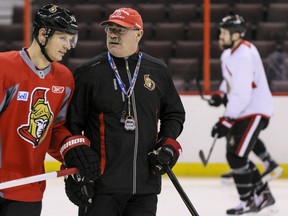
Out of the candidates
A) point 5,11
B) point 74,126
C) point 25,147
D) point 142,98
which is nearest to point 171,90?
point 142,98

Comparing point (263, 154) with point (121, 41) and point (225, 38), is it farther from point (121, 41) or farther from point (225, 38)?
point (121, 41)

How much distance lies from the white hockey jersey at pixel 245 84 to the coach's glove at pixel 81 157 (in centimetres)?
296

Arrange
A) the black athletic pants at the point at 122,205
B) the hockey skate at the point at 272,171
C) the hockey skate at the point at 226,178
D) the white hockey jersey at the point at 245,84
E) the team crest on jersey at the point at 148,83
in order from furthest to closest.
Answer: the hockey skate at the point at 226,178
the hockey skate at the point at 272,171
the white hockey jersey at the point at 245,84
the team crest on jersey at the point at 148,83
the black athletic pants at the point at 122,205

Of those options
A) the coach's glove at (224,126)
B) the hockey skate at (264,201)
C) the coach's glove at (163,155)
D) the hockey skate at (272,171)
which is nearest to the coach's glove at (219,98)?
the hockey skate at (272,171)

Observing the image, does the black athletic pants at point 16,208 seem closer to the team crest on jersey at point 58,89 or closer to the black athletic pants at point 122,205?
the black athletic pants at point 122,205

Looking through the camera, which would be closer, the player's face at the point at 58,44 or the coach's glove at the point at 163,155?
the player's face at the point at 58,44

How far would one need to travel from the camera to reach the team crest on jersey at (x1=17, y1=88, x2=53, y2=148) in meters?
3.36

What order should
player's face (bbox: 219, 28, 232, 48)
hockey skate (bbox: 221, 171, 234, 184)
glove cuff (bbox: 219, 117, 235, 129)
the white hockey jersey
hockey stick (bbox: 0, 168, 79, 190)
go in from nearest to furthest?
1. hockey stick (bbox: 0, 168, 79, 190)
2. the white hockey jersey
3. glove cuff (bbox: 219, 117, 235, 129)
4. player's face (bbox: 219, 28, 232, 48)
5. hockey skate (bbox: 221, 171, 234, 184)

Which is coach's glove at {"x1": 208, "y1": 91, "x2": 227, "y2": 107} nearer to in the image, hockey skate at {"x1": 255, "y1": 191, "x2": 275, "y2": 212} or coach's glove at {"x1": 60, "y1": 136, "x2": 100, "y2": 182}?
hockey skate at {"x1": 255, "y1": 191, "x2": 275, "y2": 212}

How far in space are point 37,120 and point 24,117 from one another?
5 cm

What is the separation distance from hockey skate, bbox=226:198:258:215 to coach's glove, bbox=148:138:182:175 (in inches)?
110

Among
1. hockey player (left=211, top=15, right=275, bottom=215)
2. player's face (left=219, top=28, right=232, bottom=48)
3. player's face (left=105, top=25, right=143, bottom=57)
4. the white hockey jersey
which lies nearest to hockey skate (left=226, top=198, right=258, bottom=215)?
hockey player (left=211, top=15, right=275, bottom=215)

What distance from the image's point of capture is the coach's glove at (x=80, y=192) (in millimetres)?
3480

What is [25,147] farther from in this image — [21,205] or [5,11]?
[5,11]
